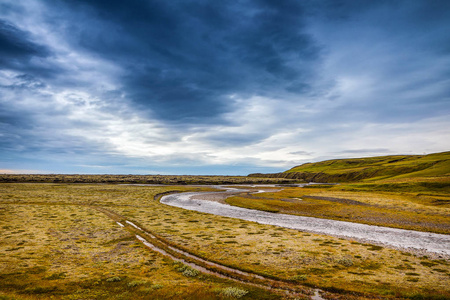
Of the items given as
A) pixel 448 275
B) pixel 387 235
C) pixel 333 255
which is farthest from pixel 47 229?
pixel 387 235

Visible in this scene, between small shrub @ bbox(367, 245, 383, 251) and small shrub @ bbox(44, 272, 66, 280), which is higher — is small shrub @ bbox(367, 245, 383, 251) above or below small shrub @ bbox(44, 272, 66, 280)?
below

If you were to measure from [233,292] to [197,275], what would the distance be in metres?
5.04

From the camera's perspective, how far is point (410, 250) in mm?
26938

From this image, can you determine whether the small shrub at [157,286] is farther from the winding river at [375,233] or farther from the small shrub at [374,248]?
the winding river at [375,233]

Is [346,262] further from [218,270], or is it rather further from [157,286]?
[157,286]

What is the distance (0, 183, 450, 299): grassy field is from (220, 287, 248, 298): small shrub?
0.12 metres

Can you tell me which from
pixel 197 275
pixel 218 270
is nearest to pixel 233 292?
pixel 197 275

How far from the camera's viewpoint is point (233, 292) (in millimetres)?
16312

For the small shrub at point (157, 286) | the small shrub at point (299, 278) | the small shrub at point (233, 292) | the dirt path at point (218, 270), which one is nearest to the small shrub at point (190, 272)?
the dirt path at point (218, 270)

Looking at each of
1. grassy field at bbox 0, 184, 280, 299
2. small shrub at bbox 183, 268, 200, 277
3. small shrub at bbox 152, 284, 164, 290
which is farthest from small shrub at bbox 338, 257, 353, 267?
small shrub at bbox 152, 284, 164, 290

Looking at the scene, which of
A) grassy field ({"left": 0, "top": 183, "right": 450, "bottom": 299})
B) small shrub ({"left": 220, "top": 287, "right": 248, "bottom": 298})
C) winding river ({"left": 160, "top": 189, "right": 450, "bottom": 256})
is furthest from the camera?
winding river ({"left": 160, "top": 189, "right": 450, "bottom": 256})

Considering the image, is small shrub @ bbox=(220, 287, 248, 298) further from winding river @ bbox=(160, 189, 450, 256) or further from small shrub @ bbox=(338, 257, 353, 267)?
winding river @ bbox=(160, 189, 450, 256)

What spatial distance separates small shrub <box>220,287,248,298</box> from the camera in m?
16.0

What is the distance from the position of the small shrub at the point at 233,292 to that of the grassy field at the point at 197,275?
0.12 meters
